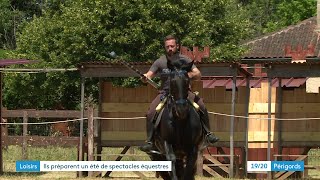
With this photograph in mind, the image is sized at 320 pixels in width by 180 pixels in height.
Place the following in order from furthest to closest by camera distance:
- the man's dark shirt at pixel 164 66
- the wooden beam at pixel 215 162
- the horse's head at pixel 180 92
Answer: the wooden beam at pixel 215 162, the man's dark shirt at pixel 164 66, the horse's head at pixel 180 92

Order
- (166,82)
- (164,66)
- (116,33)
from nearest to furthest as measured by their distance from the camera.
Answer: (166,82), (164,66), (116,33)

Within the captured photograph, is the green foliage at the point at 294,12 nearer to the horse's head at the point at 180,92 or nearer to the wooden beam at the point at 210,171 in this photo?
the wooden beam at the point at 210,171

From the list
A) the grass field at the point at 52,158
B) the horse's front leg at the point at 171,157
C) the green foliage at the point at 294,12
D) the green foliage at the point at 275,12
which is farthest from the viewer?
the green foliage at the point at 275,12

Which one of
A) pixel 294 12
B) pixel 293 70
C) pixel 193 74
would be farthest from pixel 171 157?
pixel 294 12

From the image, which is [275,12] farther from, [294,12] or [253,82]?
[253,82]

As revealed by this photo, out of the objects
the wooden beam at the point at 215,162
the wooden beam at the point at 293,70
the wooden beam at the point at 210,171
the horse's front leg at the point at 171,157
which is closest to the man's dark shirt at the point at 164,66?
the horse's front leg at the point at 171,157

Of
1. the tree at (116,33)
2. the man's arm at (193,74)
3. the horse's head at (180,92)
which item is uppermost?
the tree at (116,33)

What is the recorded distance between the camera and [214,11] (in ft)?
134

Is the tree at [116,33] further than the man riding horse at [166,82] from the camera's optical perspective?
Yes

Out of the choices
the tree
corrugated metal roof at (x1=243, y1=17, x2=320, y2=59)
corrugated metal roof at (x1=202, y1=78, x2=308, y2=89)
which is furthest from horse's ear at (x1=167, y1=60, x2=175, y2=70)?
corrugated metal roof at (x1=243, y1=17, x2=320, y2=59)

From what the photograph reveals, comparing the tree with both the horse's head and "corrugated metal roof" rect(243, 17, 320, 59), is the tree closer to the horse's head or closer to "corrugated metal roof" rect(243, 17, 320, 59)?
"corrugated metal roof" rect(243, 17, 320, 59)

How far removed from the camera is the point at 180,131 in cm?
1386

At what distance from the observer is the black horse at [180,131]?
13.6 meters

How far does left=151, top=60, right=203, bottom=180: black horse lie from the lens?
13.6 meters
